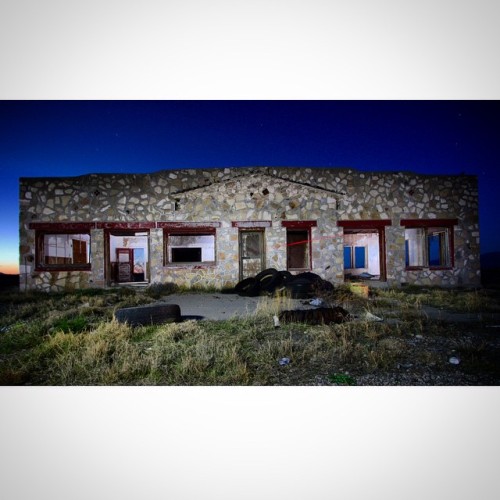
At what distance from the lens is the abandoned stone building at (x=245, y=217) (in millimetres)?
9609

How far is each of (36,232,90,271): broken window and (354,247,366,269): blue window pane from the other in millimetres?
13432

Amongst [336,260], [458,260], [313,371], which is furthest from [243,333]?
[458,260]

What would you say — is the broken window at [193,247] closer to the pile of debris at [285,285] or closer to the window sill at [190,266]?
the window sill at [190,266]

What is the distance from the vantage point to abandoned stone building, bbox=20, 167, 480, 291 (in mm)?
9609

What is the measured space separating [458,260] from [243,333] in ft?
31.5

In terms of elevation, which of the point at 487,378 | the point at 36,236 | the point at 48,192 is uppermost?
the point at 48,192

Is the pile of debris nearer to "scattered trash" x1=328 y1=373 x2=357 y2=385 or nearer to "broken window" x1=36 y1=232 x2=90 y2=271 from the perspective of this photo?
"scattered trash" x1=328 y1=373 x2=357 y2=385

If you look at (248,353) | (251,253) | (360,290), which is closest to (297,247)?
(251,253)

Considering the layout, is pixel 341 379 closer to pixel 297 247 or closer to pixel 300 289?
pixel 300 289

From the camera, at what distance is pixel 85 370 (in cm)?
316

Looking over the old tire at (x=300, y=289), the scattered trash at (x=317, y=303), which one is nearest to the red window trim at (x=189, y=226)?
the old tire at (x=300, y=289)

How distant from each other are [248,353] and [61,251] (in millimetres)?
13039

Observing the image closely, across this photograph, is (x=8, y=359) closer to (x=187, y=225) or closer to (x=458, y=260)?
(x=187, y=225)

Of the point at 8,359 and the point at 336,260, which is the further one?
the point at 336,260
